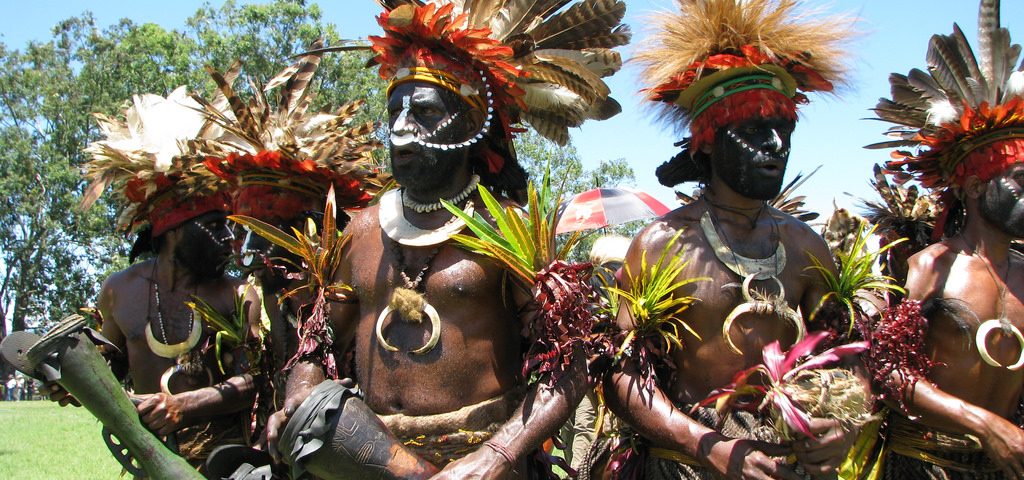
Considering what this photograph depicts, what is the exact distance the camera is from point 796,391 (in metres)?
2.66

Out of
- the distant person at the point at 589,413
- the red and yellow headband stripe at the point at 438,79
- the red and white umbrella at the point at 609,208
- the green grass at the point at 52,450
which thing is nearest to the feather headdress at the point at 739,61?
the red and yellow headband stripe at the point at 438,79

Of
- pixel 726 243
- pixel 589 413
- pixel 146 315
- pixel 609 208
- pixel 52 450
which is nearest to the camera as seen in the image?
pixel 726 243

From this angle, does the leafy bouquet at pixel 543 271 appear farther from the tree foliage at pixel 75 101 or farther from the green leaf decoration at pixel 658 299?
the tree foliage at pixel 75 101

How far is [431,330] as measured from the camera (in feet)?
10.2

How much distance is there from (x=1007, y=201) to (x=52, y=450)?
42.3ft

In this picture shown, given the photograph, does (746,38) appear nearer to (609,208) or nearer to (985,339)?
(985,339)

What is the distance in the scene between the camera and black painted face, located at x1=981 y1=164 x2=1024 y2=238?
403 centimetres

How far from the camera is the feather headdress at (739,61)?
3.42 metres

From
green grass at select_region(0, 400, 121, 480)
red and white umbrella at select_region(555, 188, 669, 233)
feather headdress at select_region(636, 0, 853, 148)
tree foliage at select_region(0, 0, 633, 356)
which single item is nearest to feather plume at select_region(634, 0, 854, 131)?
feather headdress at select_region(636, 0, 853, 148)

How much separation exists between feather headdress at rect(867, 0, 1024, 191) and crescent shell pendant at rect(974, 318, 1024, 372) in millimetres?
713

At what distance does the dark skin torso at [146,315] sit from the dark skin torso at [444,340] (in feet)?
5.63

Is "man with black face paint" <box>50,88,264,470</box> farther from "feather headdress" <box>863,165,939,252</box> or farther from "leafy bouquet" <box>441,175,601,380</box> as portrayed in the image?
"feather headdress" <box>863,165,939,252</box>

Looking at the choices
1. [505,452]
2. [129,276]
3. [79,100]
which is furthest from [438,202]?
[79,100]

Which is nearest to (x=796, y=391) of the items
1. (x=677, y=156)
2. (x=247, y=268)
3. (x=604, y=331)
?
(x=604, y=331)
